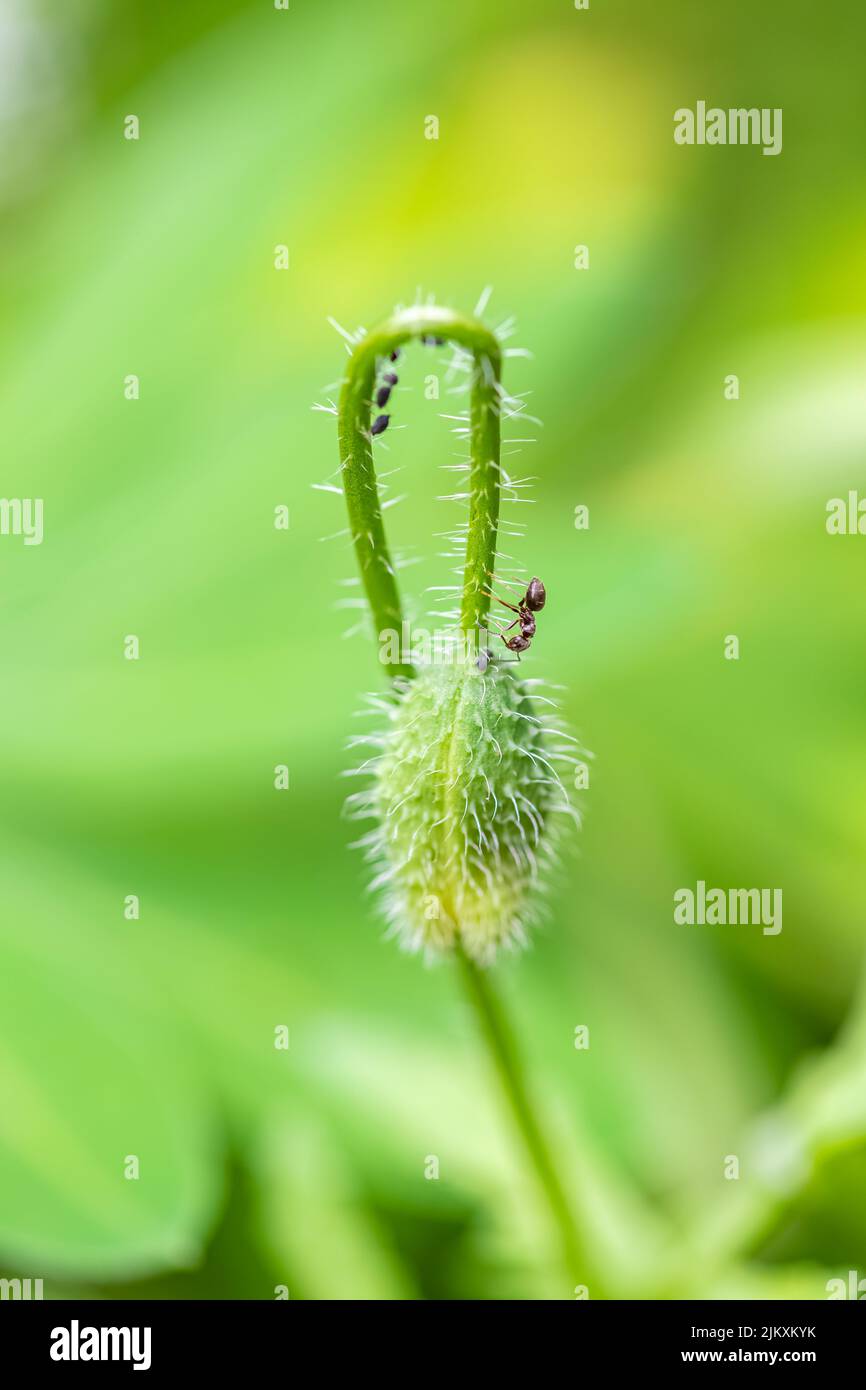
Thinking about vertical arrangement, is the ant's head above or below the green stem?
above

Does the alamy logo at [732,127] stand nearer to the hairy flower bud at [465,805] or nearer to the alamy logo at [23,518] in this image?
the alamy logo at [23,518]

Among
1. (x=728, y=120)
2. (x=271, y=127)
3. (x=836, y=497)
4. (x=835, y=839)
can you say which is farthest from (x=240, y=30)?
(x=835, y=839)

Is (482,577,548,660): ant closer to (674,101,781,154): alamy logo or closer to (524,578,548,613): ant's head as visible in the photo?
(524,578,548,613): ant's head
